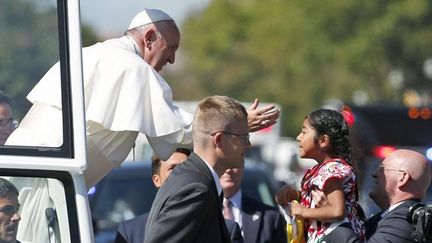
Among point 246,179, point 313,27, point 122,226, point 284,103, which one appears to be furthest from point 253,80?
point 122,226

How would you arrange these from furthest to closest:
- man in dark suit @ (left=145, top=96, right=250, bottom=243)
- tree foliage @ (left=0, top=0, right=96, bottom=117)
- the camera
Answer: the camera → man in dark suit @ (left=145, top=96, right=250, bottom=243) → tree foliage @ (left=0, top=0, right=96, bottom=117)

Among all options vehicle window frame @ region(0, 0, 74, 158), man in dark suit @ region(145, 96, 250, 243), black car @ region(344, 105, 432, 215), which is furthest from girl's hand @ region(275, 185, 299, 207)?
black car @ region(344, 105, 432, 215)

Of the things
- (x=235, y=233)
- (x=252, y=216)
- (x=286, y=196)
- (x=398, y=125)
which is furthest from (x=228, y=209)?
(x=398, y=125)

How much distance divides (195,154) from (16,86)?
0.77 meters

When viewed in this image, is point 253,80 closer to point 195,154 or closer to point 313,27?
point 313,27

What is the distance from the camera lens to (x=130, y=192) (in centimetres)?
1031

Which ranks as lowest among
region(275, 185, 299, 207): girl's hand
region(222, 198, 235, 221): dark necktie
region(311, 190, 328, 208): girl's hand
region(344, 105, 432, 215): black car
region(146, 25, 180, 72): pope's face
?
region(344, 105, 432, 215): black car

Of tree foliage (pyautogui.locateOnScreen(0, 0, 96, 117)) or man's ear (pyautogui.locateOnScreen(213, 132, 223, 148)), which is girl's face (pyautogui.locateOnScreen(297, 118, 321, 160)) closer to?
man's ear (pyautogui.locateOnScreen(213, 132, 223, 148))

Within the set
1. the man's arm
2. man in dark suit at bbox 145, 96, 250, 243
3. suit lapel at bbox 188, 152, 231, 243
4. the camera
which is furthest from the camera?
the man's arm

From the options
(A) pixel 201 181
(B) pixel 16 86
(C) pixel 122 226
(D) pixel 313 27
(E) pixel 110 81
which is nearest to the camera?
(B) pixel 16 86

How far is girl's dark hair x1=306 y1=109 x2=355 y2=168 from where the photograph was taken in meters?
4.75

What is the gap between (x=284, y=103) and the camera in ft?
178

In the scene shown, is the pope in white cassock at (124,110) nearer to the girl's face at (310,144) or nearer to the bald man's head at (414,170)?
the girl's face at (310,144)

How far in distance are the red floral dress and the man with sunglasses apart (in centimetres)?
136
